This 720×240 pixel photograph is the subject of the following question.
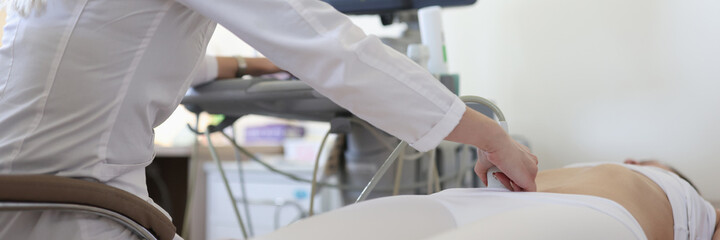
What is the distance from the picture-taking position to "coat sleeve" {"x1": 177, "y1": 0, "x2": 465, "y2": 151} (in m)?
0.65

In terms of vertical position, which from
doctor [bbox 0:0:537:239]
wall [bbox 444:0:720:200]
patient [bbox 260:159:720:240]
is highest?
doctor [bbox 0:0:537:239]

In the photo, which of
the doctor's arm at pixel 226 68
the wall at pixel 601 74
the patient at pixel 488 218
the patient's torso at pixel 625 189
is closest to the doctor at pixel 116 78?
the patient at pixel 488 218

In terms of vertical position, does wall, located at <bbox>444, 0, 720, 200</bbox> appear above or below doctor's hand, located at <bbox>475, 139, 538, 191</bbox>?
below

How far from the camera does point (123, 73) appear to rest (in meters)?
0.69

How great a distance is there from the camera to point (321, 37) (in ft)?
2.14

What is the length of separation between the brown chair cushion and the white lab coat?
0.05 meters

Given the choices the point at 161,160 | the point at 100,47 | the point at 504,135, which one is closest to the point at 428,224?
the point at 504,135

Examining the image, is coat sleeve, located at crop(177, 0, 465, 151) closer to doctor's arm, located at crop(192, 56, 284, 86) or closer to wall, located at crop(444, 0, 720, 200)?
doctor's arm, located at crop(192, 56, 284, 86)

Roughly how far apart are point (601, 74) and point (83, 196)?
6.00 ft

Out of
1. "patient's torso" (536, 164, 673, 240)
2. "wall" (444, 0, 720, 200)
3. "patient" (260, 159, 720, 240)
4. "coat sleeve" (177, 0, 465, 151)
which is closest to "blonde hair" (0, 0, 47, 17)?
"coat sleeve" (177, 0, 465, 151)

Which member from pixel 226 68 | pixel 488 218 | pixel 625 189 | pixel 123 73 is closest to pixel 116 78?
pixel 123 73

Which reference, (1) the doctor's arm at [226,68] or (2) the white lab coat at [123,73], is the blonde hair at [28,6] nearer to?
(2) the white lab coat at [123,73]

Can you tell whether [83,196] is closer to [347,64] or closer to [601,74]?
[347,64]

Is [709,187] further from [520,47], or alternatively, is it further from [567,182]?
[567,182]
